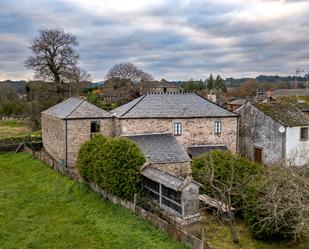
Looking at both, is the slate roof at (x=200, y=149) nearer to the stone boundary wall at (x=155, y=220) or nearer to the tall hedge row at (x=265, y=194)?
the tall hedge row at (x=265, y=194)

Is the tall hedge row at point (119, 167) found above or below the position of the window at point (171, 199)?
above

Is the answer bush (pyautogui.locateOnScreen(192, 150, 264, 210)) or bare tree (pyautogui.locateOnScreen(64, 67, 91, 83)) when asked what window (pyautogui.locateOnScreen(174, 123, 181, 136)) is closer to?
bush (pyautogui.locateOnScreen(192, 150, 264, 210))

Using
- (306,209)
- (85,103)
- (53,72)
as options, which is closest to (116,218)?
(306,209)

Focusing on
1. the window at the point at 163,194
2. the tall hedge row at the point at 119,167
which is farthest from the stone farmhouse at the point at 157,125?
the window at the point at 163,194

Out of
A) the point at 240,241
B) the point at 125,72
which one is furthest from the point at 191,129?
the point at 125,72

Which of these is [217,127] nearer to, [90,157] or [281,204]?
[90,157]

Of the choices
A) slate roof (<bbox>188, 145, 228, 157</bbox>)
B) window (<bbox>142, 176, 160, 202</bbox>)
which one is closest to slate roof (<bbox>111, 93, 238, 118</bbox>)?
slate roof (<bbox>188, 145, 228, 157</bbox>)
